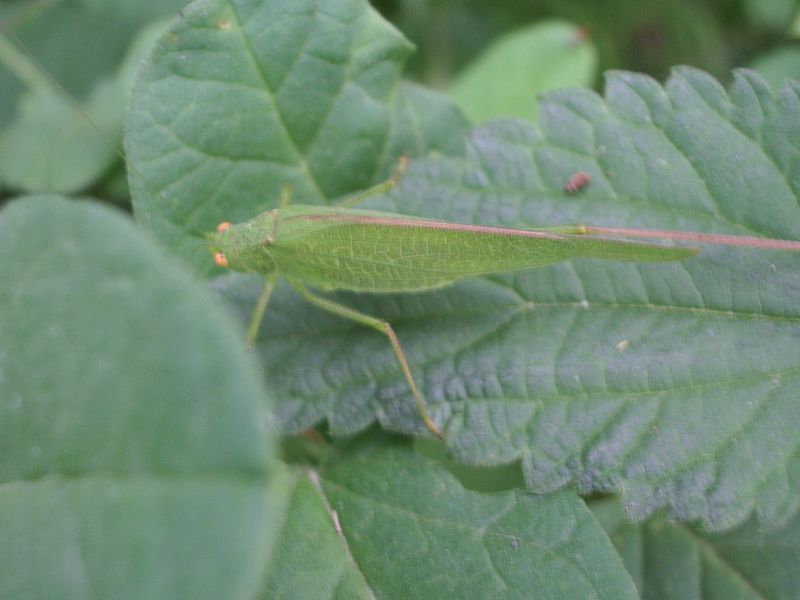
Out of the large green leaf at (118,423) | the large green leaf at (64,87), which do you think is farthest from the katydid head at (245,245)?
the large green leaf at (64,87)

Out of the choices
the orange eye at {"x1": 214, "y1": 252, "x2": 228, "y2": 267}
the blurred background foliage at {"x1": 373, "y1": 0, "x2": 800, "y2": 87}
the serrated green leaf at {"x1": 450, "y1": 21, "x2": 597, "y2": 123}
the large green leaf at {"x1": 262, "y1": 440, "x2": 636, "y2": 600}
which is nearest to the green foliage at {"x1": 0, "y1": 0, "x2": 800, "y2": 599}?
the large green leaf at {"x1": 262, "y1": 440, "x2": 636, "y2": 600}

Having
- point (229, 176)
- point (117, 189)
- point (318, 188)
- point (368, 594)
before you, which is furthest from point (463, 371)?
point (117, 189)

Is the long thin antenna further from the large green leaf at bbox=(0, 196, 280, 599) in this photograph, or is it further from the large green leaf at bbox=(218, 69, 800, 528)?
the large green leaf at bbox=(0, 196, 280, 599)

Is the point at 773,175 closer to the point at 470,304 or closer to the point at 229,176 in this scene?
the point at 470,304

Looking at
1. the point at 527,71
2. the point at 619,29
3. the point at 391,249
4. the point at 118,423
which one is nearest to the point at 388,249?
the point at 391,249

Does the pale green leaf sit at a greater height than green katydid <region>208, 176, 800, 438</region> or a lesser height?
greater

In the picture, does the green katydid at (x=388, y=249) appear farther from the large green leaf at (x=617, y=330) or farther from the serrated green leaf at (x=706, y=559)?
the serrated green leaf at (x=706, y=559)
